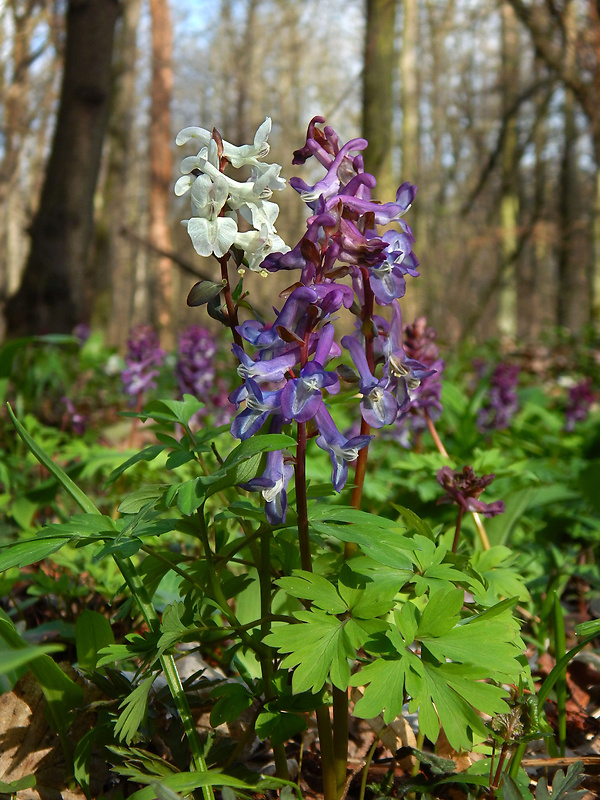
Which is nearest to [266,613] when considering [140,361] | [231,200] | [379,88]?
[231,200]

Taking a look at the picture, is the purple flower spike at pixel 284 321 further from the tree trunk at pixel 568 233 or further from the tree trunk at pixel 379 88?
the tree trunk at pixel 568 233

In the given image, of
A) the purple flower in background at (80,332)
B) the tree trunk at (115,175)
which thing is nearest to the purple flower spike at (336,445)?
the purple flower in background at (80,332)

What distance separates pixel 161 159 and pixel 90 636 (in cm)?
1305

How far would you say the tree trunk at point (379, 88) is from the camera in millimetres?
6109

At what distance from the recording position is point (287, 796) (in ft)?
3.99

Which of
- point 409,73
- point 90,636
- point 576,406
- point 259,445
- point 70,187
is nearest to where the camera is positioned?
point 259,445

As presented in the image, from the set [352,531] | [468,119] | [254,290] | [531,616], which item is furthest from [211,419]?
[254,290]

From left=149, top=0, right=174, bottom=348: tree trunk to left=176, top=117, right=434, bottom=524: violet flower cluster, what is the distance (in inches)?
413

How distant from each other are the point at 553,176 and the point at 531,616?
107ft

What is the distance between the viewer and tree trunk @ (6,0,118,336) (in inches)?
231

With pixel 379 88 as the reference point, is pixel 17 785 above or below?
below

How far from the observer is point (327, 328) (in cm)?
119

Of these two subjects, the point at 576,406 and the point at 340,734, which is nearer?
the point at 340,734

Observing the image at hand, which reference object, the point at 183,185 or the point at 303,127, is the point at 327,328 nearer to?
the point at 183,185
